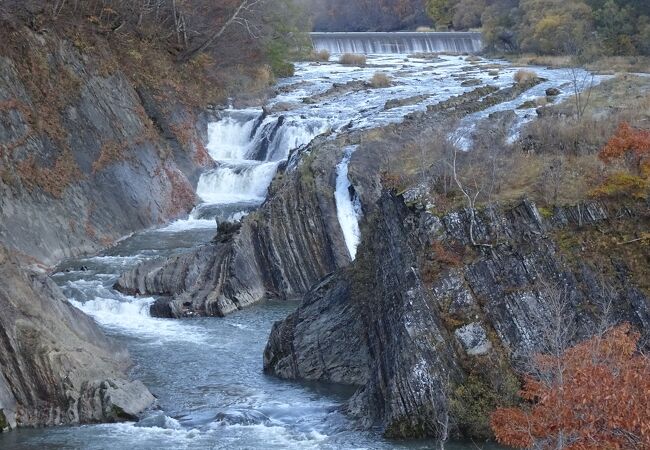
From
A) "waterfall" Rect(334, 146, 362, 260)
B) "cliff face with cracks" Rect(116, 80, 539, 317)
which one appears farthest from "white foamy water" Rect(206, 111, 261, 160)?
"waterfall" Rect(334, 146, 362, 260)

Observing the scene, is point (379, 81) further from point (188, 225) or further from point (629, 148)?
point (629, 148)

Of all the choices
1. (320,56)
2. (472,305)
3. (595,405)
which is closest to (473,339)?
(472,305)

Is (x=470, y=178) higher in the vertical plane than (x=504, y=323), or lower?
higher

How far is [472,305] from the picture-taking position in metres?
22.4

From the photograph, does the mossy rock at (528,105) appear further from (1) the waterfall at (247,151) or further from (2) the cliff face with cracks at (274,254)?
(2) the cliff face with cracks at (274,254)

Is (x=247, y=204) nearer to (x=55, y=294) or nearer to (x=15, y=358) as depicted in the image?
(x=55, y=294)

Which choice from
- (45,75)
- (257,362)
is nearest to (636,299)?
(257,362)

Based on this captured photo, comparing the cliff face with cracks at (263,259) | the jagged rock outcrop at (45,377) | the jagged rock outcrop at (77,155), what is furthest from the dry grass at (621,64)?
the jagged rock outcrop at (45,377)

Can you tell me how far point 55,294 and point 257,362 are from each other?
5.73m

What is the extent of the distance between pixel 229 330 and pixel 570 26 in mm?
53139

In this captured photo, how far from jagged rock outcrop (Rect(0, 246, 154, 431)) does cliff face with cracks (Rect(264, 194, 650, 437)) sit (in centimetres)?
550

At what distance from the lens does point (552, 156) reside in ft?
88.0

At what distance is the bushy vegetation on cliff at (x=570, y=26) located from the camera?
72.1 m

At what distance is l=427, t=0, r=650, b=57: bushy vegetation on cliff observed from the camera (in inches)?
2837
